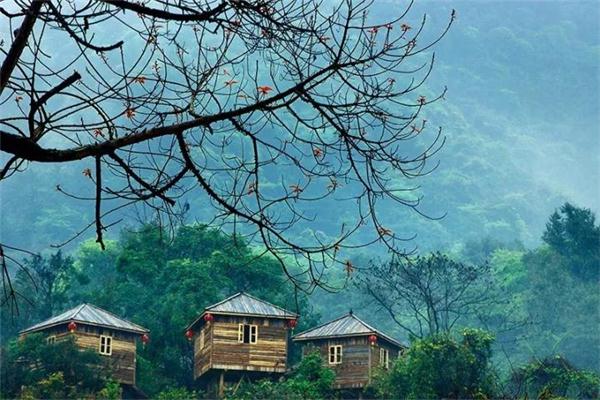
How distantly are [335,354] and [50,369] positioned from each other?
10.7 m

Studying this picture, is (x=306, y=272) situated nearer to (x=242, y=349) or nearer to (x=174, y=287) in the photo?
(x=242, y=349)

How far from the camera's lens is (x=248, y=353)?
45.6 metres

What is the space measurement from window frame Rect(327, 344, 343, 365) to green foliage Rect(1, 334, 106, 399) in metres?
8.51

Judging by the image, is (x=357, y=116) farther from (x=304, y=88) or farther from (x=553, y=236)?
(x=553, y=236)

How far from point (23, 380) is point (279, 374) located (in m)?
9.97

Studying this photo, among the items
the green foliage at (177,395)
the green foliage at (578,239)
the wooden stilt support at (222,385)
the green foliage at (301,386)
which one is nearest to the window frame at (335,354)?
the green foliage at (301,386)

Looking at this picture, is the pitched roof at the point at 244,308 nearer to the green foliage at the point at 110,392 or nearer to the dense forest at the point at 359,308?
the dense forest at the point at 359,308

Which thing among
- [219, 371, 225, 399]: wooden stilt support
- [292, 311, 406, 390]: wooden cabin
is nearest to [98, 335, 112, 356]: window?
[219, 371, 225, 399]: wooden stilt support

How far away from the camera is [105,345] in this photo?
4606 centimetres

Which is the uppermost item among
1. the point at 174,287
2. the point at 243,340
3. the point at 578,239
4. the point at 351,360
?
the point at 578,239

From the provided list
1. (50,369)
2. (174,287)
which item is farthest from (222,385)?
(174,287)

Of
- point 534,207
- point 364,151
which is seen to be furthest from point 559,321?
point 534,207

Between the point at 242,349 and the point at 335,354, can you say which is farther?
the point at 335,354

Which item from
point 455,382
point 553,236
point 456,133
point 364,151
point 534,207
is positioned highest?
point 456,133
